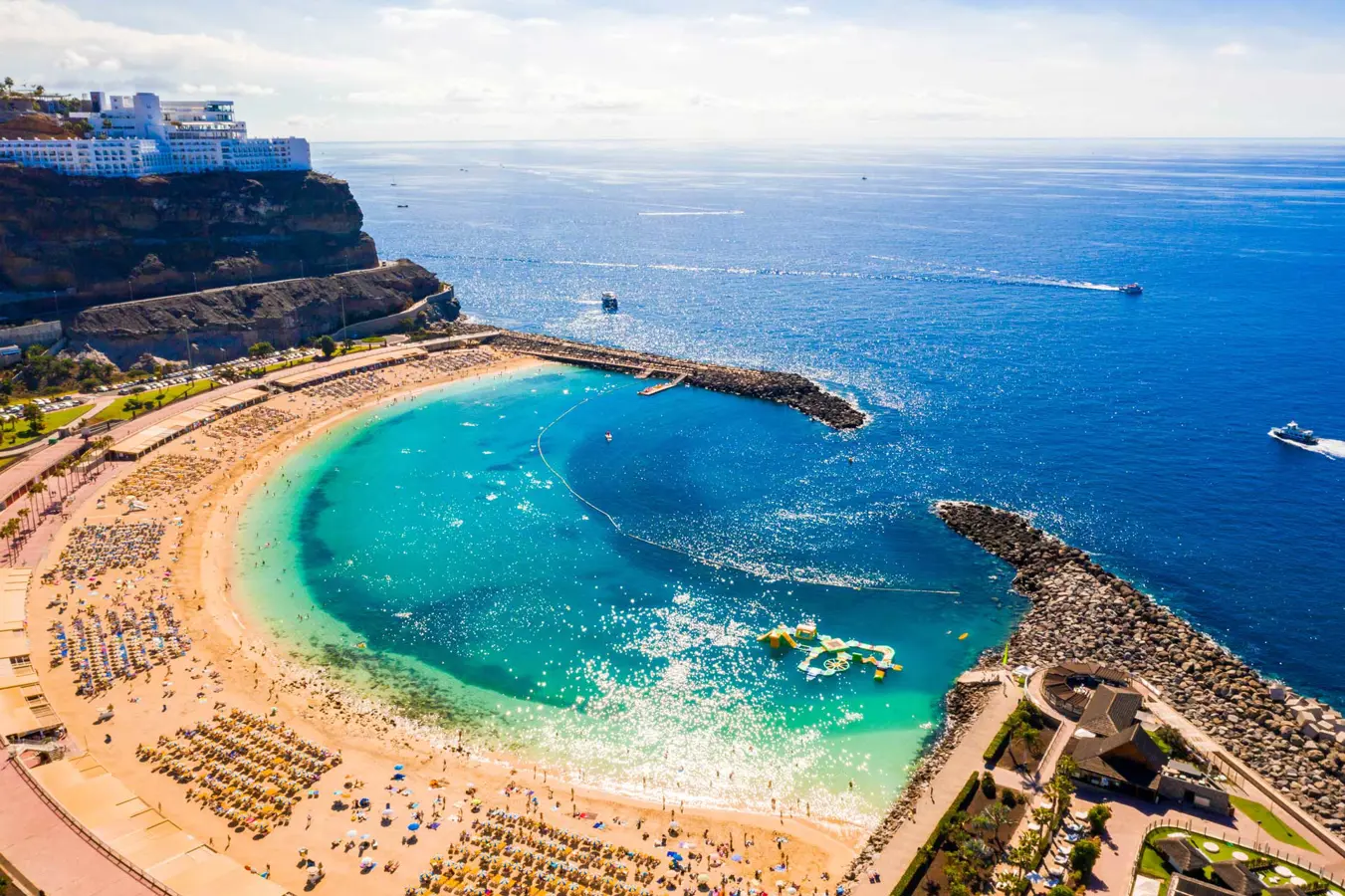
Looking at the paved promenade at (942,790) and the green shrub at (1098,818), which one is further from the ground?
the green shrub at (1098,818)

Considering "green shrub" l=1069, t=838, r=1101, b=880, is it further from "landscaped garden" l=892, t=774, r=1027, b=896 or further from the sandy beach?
the sandy beach

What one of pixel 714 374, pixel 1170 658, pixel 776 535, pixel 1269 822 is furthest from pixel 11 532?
pixel 1269 822

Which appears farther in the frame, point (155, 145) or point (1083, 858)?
point (155, 145)

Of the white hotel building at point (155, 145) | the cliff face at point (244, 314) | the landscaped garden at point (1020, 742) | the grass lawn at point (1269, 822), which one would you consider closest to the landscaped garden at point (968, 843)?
the landscaped garden at point (1020, 742)

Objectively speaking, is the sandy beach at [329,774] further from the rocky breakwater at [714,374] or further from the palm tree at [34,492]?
the rocky breakwater at [714,374]

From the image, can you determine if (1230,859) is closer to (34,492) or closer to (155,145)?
(34,492)

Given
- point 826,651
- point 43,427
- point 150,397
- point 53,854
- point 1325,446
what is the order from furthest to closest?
point 150,397 → point 1325,446 → point 43,427 → point 826,651 → point 53,854

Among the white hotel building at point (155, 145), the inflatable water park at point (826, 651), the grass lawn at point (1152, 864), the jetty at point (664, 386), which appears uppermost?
the white hotel building at point (155, 145)

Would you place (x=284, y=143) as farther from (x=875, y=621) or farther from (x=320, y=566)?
(x=875, y=621)
